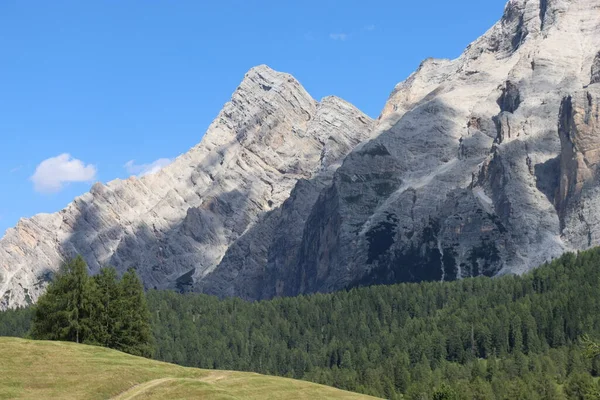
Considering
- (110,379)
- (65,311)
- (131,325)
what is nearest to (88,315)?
(65,311)

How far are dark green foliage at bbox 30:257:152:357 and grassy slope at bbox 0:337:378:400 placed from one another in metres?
29.3

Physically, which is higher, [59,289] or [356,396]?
[59,289]

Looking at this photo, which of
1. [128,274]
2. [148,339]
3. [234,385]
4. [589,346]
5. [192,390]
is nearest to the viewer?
[589,346]

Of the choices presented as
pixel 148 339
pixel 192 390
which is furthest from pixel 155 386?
pixel 148 339

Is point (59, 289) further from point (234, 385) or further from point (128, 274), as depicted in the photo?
point (234, 385)

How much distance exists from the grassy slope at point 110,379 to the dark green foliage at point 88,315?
2932 centimetres

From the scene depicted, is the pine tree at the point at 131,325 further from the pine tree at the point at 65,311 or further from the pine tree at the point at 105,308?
the pine tree at the point at 65,311

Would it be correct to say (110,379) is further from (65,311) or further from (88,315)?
(88,315)

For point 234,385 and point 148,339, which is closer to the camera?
point 234,385

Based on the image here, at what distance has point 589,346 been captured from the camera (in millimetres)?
72625

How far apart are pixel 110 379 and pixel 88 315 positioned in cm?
4846

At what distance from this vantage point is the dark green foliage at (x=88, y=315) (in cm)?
15038

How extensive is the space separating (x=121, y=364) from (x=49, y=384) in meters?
11.0

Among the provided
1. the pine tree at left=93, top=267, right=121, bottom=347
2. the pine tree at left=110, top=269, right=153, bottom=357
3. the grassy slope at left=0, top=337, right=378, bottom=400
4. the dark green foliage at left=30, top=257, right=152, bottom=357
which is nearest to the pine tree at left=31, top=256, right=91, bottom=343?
the dark green foliage at left=30, top=257, right=152, bottom=357
